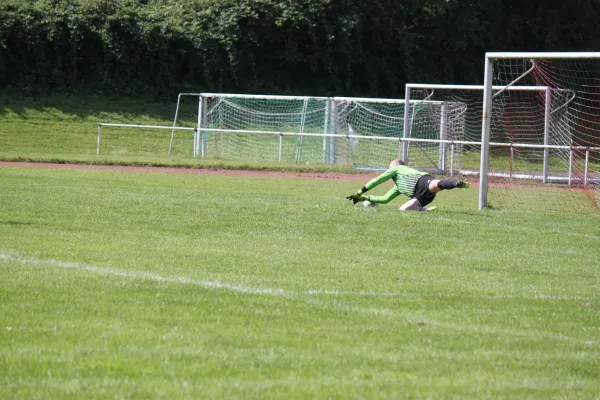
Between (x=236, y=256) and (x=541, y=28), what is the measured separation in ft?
130

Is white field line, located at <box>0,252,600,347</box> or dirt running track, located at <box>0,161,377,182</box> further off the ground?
dirt running track, located at <box>0,161,377,182</box>

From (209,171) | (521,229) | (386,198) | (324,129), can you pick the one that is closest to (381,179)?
(386,198)

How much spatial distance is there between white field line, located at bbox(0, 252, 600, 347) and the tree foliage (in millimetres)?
30107

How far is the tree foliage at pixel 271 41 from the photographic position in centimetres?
3869

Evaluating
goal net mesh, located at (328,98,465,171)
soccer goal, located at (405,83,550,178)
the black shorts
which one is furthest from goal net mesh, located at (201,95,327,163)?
the black shorts

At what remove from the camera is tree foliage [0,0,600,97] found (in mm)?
38688

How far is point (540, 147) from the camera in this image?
72.5ft

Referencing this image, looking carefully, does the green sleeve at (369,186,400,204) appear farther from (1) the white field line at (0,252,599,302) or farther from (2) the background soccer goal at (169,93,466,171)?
(2) the background soccer goal at (169,93,466,171)

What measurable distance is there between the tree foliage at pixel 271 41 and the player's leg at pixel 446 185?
25097 mm

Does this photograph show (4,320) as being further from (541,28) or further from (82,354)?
(541,28)

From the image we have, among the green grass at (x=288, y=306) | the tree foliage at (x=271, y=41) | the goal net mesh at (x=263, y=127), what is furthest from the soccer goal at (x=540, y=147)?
the tree foliage at (x=271, y=41)

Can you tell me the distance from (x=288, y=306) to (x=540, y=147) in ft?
51.1

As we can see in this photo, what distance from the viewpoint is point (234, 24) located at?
134 feet

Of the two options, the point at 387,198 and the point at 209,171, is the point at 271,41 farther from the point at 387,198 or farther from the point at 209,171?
the point at 387,198
